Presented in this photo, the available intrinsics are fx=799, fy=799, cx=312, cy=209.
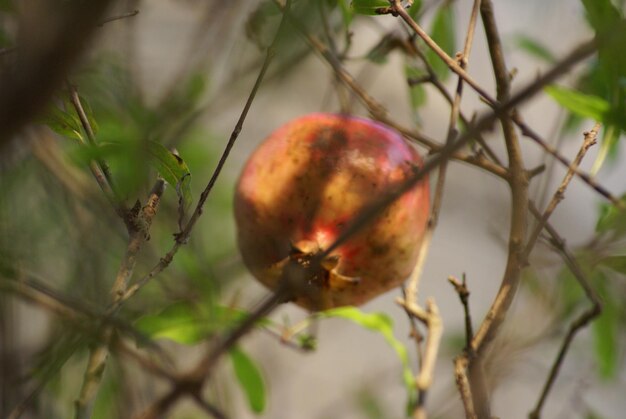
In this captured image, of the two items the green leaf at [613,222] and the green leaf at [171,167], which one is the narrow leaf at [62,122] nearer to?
the green leaf at [171,167]

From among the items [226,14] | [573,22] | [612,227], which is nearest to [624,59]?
[612,227]

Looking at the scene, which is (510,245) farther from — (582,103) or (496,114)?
(496,114)

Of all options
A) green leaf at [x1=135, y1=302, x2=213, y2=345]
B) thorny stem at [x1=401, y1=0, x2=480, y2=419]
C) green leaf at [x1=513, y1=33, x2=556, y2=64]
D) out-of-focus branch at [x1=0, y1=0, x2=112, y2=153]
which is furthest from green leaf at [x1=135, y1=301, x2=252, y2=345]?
green leaf at [x1=513, y1=33, x2=556, y2=64]

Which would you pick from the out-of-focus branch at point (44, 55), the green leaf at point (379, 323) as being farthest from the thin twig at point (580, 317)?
the out-of-focus branch at point (44, 55)

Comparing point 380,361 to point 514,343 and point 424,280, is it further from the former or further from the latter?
point 514,343

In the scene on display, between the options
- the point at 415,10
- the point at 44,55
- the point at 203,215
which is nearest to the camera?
the point at 44,55

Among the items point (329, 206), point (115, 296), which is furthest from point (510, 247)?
point (115, 296)

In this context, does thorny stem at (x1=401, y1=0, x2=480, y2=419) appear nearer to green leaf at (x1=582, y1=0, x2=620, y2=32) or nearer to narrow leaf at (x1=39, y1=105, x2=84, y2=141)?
green leaf at (x1=582, y1=0, x2=620, y2=32)
